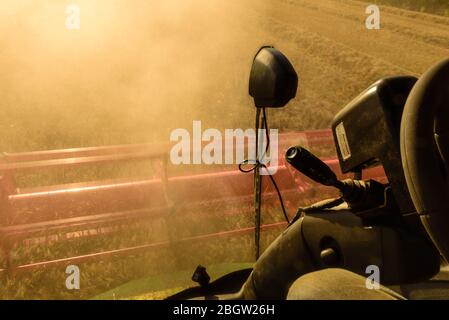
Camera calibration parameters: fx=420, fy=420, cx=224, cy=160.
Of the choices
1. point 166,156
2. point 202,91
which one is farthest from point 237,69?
point 166,156

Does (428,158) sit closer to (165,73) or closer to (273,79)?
(273,79)

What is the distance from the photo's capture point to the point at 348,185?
1.40 meters

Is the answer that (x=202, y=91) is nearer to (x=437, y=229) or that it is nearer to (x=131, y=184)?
(x=131, y=184)

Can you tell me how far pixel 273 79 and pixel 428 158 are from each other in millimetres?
836

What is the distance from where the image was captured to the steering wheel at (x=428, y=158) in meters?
1.01

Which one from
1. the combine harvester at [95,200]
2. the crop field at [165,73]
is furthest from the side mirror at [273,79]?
the combine harvester at [95,200]

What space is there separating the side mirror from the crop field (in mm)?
1414

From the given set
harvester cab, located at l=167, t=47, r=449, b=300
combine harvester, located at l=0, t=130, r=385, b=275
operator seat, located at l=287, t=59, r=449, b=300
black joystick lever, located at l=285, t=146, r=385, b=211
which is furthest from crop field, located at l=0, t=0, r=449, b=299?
operator seat, located at l=287, t=59, r=449, b=300

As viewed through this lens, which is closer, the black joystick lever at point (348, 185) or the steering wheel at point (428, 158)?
the steering wheel at point (428, 158)

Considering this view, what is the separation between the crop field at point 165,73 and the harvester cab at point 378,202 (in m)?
1.36

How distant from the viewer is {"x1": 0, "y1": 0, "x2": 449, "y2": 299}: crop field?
4031 mm

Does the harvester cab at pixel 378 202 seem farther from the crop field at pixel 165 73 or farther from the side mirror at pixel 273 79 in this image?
the crop field at pixel 165 73

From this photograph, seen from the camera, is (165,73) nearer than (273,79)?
No

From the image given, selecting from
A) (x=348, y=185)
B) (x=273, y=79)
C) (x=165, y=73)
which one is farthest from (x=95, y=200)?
(x=165, y=73)
